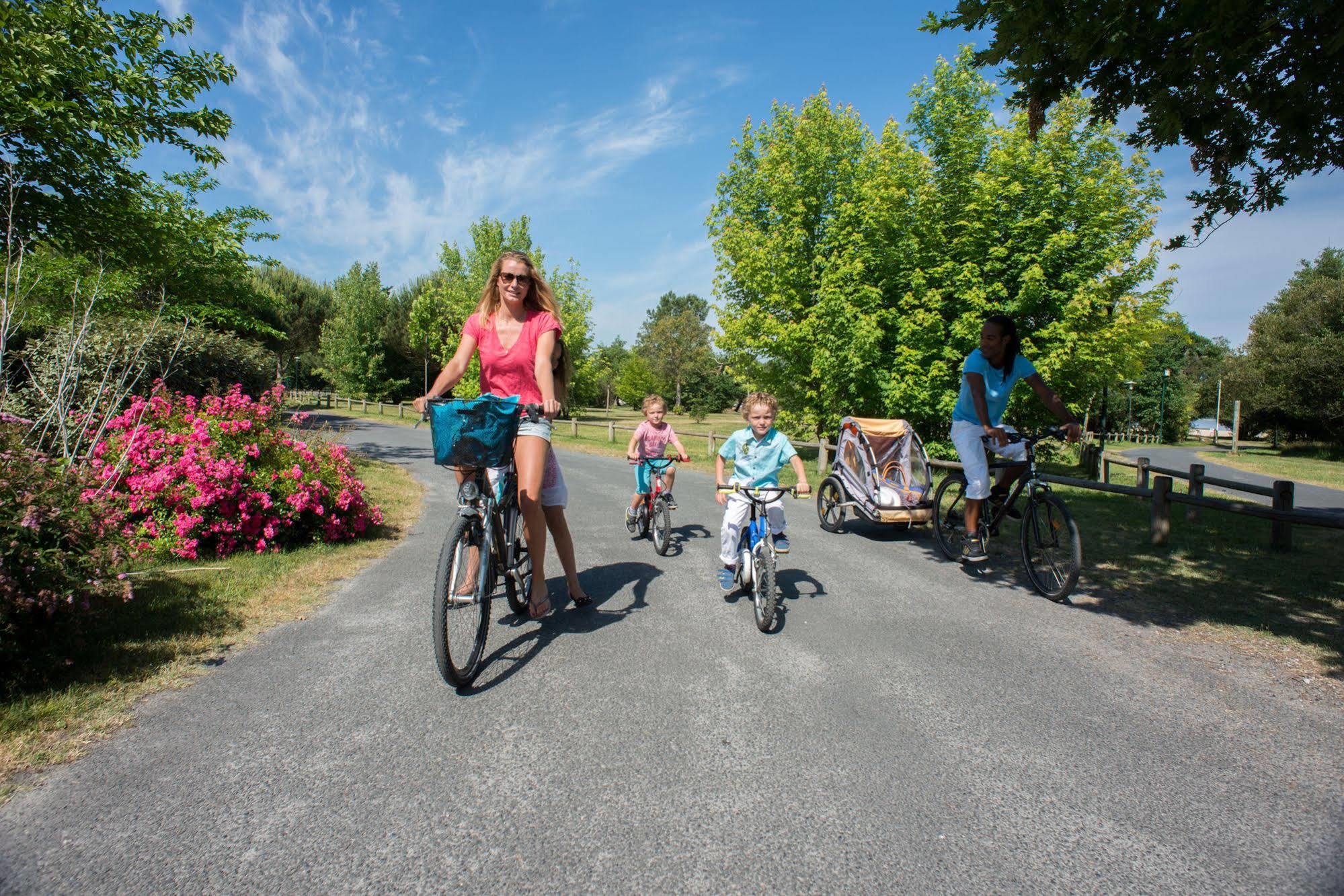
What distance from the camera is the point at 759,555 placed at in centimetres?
475

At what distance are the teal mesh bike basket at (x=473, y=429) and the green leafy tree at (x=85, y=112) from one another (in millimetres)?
7076

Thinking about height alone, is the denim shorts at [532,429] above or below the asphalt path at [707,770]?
above

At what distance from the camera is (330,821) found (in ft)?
7.75

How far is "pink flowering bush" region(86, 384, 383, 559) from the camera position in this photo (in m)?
5.91

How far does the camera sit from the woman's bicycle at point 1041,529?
5359 millimetres

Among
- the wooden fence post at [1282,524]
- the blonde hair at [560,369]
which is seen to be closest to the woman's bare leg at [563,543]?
the blonde hair at [560,369]

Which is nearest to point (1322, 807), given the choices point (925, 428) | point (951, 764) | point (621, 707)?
point (951, 764)

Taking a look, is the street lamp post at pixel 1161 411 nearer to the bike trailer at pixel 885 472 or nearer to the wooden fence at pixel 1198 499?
the wooden fence at pixel 1198 499

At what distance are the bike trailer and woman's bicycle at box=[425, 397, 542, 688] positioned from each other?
5120 millimetres

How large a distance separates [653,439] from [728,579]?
8.36 ft

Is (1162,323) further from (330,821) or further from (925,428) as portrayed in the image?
(330,821)

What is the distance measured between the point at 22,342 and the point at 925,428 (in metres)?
18.6

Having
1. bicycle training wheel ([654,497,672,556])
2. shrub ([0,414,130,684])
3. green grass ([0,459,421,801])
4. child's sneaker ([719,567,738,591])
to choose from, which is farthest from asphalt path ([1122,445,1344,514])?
shrub ([0,414,130,684])

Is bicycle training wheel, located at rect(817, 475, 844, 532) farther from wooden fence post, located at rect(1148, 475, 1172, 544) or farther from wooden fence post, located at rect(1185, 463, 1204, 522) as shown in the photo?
wooden fence post, located at rect(1185, 463, 1204, 522)
